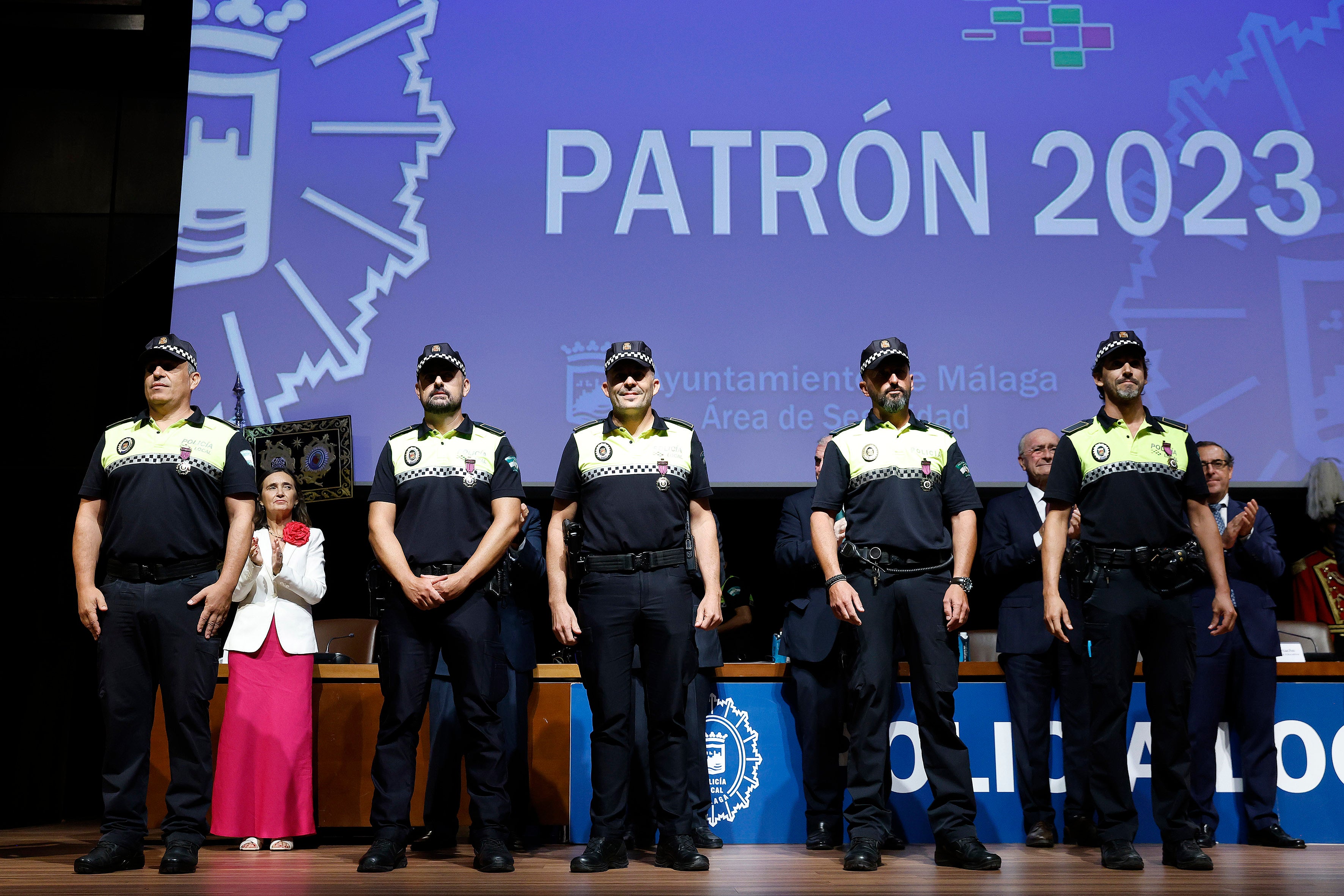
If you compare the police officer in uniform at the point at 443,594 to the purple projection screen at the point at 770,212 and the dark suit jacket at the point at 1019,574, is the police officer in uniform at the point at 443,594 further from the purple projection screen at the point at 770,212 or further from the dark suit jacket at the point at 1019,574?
the dark suit jacket at the point at 1019,574

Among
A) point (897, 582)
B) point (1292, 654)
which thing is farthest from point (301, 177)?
point (1292, 654)

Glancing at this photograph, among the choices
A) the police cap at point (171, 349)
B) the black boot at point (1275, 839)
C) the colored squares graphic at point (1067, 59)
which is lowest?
the black boot at point (1275, 839)

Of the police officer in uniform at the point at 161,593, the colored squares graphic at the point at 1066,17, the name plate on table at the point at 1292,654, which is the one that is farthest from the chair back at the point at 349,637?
the colored squares graphic at the point at 1066,17

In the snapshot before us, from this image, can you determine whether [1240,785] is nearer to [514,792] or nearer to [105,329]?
[514,792]

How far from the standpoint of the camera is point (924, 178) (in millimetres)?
5172

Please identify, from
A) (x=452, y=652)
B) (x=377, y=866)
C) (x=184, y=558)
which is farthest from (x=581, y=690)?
(x=184, y=558)

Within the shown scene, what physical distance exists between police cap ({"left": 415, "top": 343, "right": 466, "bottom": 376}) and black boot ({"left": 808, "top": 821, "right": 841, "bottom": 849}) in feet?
6.67

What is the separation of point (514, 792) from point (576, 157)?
297 centimetres

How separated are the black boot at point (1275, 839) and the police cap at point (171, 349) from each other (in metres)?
3.87

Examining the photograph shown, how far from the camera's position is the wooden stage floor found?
2.71 m

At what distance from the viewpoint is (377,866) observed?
3.08m

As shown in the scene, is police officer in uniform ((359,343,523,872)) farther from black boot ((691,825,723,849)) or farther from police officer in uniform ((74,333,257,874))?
black boot ((691,825,723,849))

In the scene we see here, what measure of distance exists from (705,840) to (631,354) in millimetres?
1713

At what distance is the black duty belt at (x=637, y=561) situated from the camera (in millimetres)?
3307
